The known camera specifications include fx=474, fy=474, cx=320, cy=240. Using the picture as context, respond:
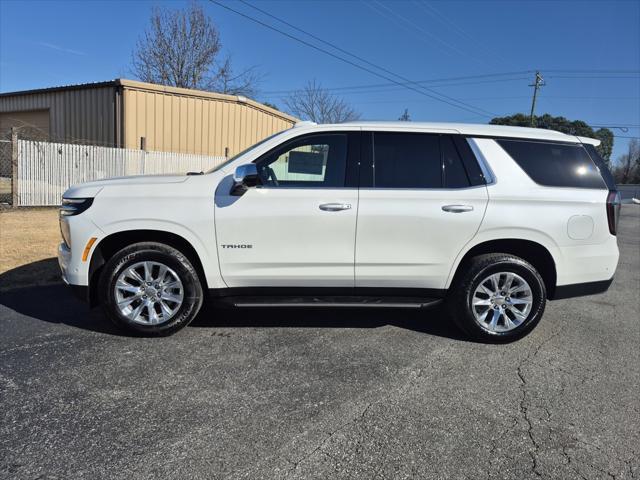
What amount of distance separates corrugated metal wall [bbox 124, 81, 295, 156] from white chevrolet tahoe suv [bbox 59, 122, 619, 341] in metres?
13.6

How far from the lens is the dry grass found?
6054 millimetres

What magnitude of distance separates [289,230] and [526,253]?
230cm

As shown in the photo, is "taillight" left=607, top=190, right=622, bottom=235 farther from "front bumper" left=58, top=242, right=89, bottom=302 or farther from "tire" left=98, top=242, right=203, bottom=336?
"front bumper" left=58, top=242, right=89, bottom=302

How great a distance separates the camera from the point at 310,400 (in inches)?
126

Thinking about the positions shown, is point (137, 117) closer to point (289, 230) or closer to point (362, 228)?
point (289, 230)

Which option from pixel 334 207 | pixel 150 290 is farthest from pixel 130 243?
pixel 334 207

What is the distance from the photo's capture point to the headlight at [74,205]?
412 cm

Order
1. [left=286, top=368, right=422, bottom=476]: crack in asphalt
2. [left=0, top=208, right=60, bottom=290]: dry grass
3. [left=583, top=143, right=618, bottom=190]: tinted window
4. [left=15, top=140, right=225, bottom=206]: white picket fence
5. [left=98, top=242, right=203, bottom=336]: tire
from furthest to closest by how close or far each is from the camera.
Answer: [left=15, top=140, right=225, bottom=206]: white picket fence → [left=0, top=208, right=60, bottom=290]: dry grass → [left=583, top=143, right=618, bottom=190]: tinted window → [left=98, top=242, right=203, bottom=336]: tire → [left=286, top=368, right=422, bottom=476]: crack in asphalt

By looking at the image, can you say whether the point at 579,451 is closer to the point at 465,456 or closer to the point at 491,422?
the point at 491,422

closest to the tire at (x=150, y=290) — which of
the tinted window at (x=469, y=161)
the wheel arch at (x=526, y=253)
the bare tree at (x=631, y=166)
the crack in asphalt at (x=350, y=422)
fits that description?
the crack in asphalt at (x=350, y=422)

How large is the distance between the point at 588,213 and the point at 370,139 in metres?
2.11

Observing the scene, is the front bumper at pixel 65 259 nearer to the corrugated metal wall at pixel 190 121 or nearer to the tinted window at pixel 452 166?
the tinted window at pixel 452 166

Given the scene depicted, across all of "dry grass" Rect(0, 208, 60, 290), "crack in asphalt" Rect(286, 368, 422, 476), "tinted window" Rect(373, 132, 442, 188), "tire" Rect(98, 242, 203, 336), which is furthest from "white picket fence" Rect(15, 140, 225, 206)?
"crack in asphalt" Rect(286, 368, 422, 476)

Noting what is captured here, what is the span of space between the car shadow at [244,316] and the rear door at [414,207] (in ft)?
1.35
